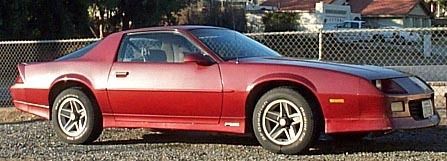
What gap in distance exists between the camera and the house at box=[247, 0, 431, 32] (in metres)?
46.2

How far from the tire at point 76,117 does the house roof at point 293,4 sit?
38833 mm

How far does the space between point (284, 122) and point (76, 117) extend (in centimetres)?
251

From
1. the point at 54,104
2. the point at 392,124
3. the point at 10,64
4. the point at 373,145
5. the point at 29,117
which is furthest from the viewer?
the point at 10,64

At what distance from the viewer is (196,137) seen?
32.3 ft

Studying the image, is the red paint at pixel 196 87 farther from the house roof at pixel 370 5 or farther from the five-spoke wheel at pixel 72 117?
the house roof at pixel 370 5

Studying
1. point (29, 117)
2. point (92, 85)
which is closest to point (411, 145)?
point (92, 85)

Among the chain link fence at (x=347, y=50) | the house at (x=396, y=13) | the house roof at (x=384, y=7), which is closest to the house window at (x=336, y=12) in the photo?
the house at (x=396, y=13)

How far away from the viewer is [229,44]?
907 centimetres

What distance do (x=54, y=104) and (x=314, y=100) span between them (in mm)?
3069

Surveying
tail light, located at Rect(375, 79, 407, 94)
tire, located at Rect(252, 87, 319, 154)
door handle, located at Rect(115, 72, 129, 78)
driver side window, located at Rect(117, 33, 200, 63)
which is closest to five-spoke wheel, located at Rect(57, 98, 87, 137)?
door handle, located at Rect(115, 72, 129, 78)

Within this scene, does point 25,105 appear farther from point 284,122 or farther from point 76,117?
point 284,122

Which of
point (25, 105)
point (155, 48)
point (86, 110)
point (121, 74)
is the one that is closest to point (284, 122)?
point (155, 48)

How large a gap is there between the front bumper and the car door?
1.69 metres

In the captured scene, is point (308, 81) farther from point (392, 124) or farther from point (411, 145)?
point (411, 145)
